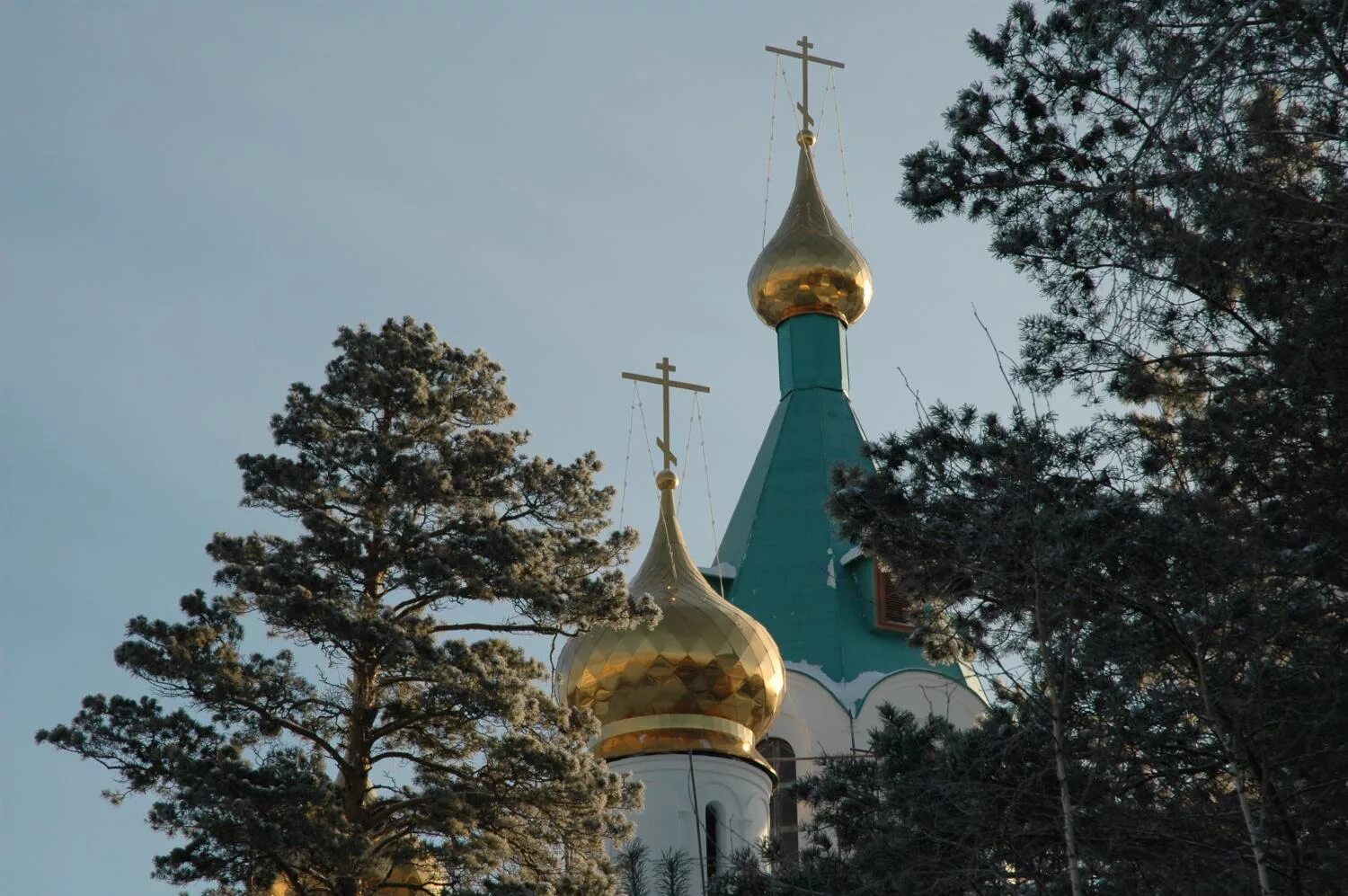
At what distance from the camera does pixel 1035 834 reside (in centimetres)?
848

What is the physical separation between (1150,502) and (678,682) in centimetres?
949

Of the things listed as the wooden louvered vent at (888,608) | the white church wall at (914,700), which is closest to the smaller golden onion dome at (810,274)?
the wooden louvered vent at (888,608)

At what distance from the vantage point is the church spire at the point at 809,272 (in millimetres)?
24594

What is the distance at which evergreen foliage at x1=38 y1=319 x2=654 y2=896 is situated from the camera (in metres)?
11.2

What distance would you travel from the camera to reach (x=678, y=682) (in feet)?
59.1

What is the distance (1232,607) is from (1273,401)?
1.71m

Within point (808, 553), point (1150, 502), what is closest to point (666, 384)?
point (808, 553)

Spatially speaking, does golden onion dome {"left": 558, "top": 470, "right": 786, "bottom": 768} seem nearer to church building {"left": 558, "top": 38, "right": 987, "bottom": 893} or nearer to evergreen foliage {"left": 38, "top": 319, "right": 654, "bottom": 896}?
church building {"left": 558, "top": 38, "right": 987, "bottom": 893}

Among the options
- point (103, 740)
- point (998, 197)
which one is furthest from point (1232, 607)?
point (103, 740)

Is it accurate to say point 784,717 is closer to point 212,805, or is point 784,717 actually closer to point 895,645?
point 895,645

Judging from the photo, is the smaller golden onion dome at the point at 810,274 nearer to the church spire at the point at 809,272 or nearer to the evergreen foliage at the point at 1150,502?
the church spire at the point at 809,272

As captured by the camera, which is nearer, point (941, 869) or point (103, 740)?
point (941, 869)

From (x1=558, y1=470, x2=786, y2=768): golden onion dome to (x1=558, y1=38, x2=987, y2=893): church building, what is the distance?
0.02 metres

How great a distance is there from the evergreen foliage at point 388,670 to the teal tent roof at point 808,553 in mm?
7117
